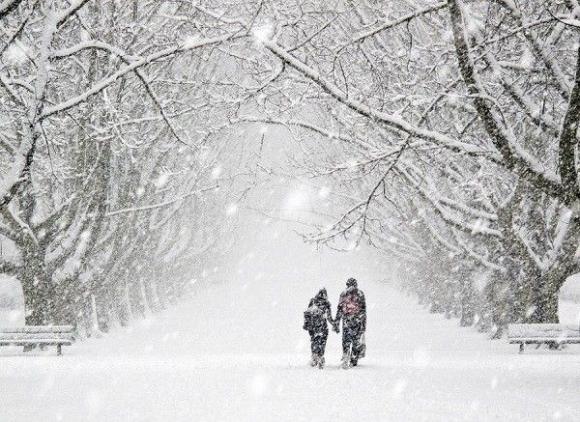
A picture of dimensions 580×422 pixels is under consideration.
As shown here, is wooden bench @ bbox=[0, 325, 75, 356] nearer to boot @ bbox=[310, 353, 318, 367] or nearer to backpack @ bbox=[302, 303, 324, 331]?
backpack @ bbox=[302, 303, 324, 331]

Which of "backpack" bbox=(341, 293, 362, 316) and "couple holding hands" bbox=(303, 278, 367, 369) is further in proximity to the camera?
"backpack" bbox=(341, 293, 362, 316)

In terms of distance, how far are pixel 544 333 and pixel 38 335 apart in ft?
33.3

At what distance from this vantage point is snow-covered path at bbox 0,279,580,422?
6950mm

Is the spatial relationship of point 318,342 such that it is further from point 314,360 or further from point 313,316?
point 313,316

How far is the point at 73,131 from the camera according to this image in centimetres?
1548

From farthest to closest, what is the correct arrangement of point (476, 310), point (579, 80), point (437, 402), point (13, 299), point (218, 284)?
point (218, 284), point (13, 299), point (476, 310), point (437, 402), point (579, 80)

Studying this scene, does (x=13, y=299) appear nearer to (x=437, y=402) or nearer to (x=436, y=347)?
(x=436, y=347)

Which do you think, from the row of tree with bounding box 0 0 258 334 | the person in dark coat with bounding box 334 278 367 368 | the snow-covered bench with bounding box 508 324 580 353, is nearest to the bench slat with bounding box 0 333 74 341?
the row of tree with bounding box 0 0 258 334

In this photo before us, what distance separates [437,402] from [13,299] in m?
26.1

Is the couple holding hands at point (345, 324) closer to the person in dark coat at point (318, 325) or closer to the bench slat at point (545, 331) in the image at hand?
the person in dark coat at point (318, 325)

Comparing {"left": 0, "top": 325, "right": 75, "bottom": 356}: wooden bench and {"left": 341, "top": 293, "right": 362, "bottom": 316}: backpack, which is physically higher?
{"left": 341, "top": 293, "right": 362, "bottom": 316}: backpack

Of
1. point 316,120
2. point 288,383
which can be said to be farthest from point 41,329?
point 316,120

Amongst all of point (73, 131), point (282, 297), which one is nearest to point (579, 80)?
point (73, 131)

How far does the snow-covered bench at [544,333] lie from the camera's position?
13398mm
